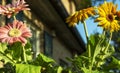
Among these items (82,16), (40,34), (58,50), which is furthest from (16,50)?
(58,50)

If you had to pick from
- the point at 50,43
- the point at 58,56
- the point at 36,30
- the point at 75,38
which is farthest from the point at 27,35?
the point at 75,38

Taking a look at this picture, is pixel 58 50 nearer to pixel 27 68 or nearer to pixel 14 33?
pixel 14 33

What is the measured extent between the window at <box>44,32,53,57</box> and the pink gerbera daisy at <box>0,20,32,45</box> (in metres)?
7.30

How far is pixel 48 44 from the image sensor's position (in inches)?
438

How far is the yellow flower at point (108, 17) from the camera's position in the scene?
336cm

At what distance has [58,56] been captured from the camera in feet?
42.1

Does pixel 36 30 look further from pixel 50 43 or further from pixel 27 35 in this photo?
pixel 27 35

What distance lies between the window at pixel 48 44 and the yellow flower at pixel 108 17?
720 cm

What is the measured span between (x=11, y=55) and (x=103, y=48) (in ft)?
2.34

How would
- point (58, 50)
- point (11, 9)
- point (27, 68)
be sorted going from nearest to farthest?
point (27, 68), point (11, 9), point (58, 50)

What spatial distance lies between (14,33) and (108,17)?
0.72m

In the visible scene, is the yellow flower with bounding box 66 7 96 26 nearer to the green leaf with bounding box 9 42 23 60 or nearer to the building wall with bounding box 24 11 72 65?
the green leaf with bounding box 9 42 23 60

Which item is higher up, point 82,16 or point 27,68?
point 82,16

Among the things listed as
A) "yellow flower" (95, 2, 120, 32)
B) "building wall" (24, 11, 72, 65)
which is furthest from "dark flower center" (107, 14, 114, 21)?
"building wall" (24, 11, 72, 65)
